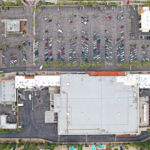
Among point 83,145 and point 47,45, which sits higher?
point 47,45

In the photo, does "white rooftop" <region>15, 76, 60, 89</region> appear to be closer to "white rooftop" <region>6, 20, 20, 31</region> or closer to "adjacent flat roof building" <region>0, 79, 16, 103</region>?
"adjacent flat roof building" <region>0, 79, 16, 103</region>

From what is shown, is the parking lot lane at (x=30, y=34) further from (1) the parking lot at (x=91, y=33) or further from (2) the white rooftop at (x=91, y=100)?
(2) the white rooftop at (x=91, y=100)

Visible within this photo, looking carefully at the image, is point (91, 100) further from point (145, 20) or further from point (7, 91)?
point (145, 20)

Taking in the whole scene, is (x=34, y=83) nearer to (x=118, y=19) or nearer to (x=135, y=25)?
(x=118, y=19)

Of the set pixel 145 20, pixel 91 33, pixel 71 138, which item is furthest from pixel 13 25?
pixel 145 20

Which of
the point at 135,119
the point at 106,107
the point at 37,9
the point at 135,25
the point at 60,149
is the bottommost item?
the point at 60,149

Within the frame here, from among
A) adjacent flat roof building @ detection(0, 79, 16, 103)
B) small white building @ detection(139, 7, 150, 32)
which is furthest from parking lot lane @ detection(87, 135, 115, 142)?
small white building @ detection(139, 7, 150, 32)

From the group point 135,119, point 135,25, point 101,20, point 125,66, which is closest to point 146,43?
point 135,25
